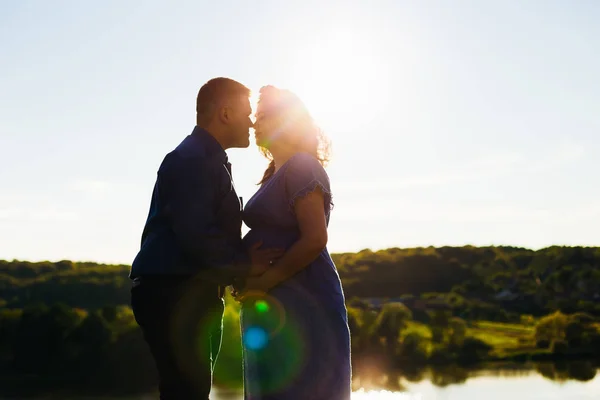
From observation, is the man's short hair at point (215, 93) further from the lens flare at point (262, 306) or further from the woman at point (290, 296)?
the lens flare at point (262, 306)

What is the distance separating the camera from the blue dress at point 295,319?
140 inches

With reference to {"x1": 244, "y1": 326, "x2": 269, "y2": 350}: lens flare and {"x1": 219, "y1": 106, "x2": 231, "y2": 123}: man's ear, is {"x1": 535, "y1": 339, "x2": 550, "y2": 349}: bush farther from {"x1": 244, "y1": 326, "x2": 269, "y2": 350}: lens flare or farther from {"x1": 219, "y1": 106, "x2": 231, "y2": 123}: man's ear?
{"x1": 219, "y1": 106, "x2": 231, "y2": 123}: man's ear

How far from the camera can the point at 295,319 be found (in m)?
3.59

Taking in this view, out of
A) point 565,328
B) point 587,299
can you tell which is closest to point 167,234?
point 565,328

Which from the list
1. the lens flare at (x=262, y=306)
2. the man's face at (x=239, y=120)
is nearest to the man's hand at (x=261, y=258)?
the lens flare at (x=262, y=306)

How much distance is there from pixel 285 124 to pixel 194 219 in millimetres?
720

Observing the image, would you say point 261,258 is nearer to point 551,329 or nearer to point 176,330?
point 176,330

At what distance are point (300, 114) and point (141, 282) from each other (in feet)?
3.63

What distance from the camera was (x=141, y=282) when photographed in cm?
325

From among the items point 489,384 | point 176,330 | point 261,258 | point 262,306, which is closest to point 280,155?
point 261,258

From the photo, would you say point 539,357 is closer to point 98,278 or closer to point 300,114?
point 98,278

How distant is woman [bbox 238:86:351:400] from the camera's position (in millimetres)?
3547

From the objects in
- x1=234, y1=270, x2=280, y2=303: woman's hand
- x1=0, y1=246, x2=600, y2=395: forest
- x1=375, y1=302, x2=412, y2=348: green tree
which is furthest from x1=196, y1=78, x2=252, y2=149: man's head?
x1=375, y1=302, x2=412, y2=348: green tree

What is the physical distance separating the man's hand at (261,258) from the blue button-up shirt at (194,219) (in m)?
0.06
